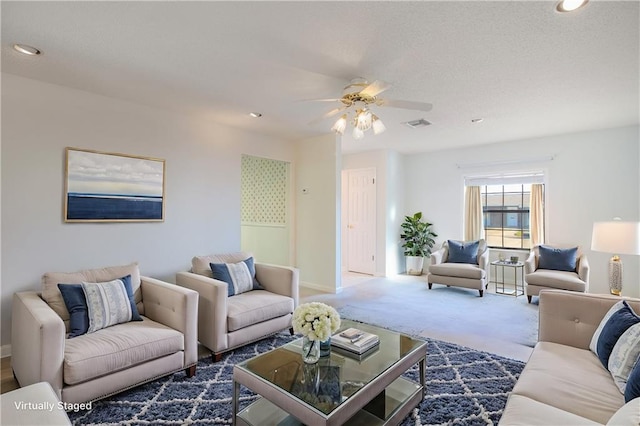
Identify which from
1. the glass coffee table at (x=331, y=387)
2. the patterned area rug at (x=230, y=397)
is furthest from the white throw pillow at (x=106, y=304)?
the glass coffee table at (x=331, y=387)

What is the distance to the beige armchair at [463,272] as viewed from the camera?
15.8ft

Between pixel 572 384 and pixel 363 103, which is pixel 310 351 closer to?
pixel 572 384

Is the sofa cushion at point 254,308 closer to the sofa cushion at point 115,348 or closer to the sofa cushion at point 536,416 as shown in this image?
the sofa cushion at point 115,348

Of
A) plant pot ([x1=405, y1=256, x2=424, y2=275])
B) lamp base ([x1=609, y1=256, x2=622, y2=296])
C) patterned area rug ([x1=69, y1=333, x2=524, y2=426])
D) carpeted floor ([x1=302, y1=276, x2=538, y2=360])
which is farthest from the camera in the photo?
plant pot ([x1=405, y1=256, x2=424, y2=275])

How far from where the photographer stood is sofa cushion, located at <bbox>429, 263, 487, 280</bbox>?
4828 mm

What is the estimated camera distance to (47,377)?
1.81 metres

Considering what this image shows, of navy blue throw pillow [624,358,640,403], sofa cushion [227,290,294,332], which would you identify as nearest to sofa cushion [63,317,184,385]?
sofa cushion [227,290,294,332]

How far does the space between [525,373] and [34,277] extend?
3.82 m

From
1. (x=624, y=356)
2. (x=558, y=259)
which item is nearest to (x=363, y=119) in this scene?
(x=624, y=356)

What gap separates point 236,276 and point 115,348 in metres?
1.30

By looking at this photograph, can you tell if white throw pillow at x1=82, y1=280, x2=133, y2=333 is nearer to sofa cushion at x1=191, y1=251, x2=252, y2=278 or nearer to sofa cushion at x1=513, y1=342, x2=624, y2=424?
sofa cushion at x1=191, y1=251, x2=252, y2=278

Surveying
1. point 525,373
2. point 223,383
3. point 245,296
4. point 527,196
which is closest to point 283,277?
point 245,296

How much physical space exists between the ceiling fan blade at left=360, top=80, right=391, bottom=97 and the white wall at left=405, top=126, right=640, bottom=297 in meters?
4.21

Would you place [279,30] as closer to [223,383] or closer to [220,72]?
[220,72]
